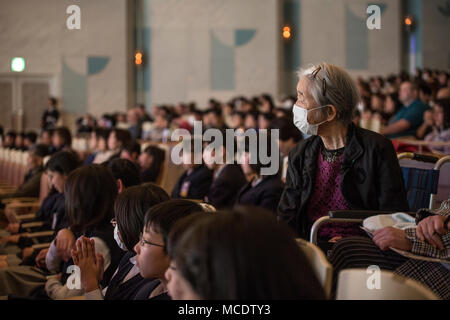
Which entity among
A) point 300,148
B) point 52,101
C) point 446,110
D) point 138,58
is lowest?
point 300,148

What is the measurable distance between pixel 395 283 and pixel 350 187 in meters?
1.21

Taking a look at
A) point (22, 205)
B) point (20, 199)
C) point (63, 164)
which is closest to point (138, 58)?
point (20, 199)

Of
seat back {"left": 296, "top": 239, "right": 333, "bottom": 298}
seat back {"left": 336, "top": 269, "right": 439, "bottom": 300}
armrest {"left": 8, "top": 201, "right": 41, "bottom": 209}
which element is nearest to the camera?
seat back {"left": 336, "top": 269, "right": 439, "bottom": 300}

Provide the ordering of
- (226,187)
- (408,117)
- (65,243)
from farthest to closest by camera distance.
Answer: (408,117) < (226,187) < (65,243)

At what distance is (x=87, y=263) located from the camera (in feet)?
6.33

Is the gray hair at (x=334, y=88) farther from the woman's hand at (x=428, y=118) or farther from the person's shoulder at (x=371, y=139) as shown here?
the woman's hand at (x=428, y=118)

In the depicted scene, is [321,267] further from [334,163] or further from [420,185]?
[420,185]

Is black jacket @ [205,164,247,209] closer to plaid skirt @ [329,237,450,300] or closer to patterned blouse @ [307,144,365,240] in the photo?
patterned blouse @ [307,144,365,240]

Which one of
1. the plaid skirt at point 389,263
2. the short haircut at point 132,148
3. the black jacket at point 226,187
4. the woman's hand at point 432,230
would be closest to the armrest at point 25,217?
the short haircut at point 132,148

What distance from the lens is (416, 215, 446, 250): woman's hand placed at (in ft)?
5.48

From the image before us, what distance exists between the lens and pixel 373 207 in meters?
2.29

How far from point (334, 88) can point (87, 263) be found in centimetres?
120

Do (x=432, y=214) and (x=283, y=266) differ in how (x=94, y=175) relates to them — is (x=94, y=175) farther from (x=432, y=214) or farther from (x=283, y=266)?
(x=283, y=266)

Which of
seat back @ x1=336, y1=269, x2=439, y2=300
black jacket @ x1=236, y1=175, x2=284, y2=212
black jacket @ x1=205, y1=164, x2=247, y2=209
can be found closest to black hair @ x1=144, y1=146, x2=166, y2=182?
black jacket @ x1=205, y1=164, x2=247, y2=209
